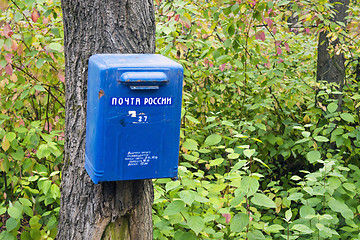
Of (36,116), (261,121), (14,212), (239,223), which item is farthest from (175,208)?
(261,121)

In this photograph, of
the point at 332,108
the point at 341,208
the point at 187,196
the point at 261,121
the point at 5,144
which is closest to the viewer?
the point at 187,196

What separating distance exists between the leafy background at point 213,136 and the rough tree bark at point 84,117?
0.27 metres

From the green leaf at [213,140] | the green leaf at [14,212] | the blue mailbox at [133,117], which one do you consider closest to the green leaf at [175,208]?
the blue mailbox at [133,117]

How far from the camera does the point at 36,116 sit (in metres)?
3.76

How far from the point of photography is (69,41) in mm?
2035

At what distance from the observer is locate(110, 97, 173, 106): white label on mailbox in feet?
5.26

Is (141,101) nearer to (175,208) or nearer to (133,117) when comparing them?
(133,117)

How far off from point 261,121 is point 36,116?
243 centimetres

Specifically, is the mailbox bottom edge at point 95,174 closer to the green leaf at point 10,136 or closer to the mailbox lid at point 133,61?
the mailbox lid at point 133,61

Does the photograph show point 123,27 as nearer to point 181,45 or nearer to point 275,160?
point 181,45

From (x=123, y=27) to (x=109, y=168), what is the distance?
2.45 ft

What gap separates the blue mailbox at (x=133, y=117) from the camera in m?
1.60

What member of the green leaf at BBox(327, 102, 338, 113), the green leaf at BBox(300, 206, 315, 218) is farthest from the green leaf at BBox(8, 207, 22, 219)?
the green leaf at BBox(327, 102, 338, 113)

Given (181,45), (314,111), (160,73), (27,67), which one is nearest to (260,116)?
(314,111)
